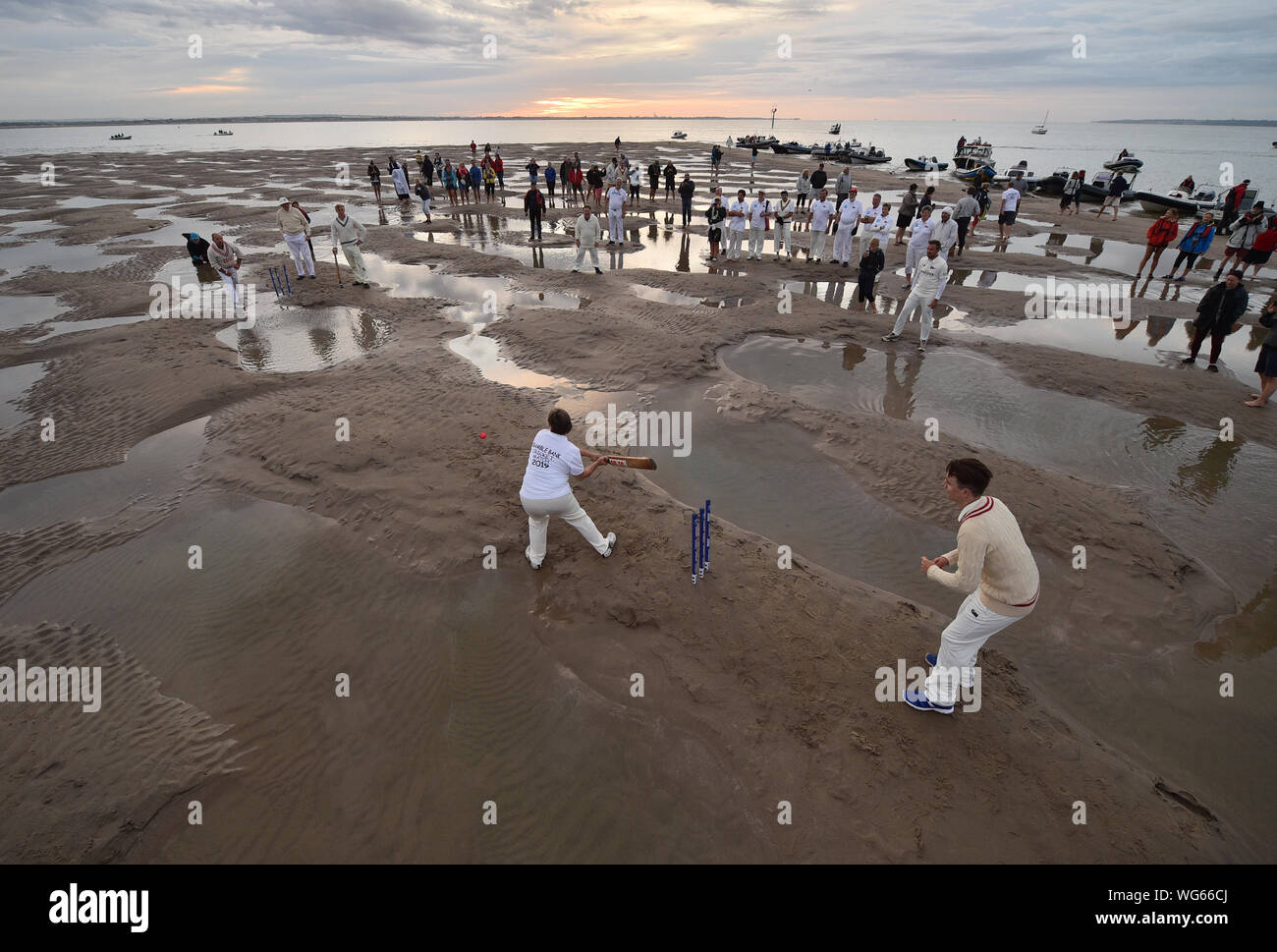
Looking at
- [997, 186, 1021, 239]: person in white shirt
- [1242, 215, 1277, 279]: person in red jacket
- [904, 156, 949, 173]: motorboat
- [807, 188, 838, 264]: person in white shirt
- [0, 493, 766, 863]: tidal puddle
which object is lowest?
[0, 493, 766, 863]: tidal puddle

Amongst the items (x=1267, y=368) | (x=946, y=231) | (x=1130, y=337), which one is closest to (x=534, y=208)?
(x=946, y=231)

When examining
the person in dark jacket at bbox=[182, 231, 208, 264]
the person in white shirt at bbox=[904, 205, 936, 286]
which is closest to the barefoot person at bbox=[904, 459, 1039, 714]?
the person in white shirt at bbox=[904, 205, 936, 286]

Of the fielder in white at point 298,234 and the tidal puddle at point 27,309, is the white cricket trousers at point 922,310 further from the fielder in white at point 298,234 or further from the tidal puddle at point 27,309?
the tidal puddle at point 27,309

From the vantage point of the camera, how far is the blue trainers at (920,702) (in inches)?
189

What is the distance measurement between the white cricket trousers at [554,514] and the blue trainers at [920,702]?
349 cm

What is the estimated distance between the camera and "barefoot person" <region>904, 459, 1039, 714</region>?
3.88m

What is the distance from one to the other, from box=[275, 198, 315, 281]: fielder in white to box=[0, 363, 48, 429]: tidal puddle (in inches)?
265

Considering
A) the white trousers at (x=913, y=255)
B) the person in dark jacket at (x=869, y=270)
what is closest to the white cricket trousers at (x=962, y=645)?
the person in dark jacket at (x=869, y=270)

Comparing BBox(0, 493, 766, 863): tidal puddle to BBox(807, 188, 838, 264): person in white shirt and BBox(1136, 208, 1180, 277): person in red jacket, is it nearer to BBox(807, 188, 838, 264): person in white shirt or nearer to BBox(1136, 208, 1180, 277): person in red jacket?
BBox(807, 188, 838, 264): person in white shirt

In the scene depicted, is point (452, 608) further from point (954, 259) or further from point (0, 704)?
point (954, 259)

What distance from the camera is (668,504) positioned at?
25.1ft

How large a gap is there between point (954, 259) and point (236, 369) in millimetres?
23003

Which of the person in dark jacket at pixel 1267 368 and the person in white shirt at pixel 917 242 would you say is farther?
the person in white shirt at pixel 917 242

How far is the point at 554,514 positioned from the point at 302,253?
15.8 metres
